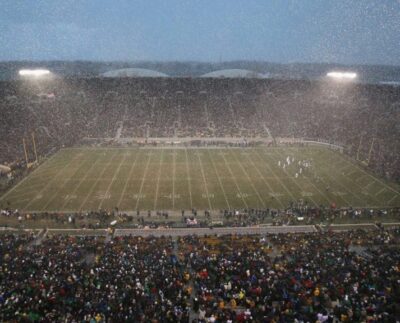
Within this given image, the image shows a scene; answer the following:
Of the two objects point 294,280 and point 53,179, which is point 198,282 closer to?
point 294,280

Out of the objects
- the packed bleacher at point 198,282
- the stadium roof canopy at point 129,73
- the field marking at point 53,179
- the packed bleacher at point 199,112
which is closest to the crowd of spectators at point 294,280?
the packed bleacher at point 198,282

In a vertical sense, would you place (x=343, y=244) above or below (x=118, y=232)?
above

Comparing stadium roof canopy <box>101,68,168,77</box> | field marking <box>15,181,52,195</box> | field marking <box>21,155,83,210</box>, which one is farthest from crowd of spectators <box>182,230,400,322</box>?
stadium roof canopy <box>101,68,168,77</box>

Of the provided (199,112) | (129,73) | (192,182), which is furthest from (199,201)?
(129,73)

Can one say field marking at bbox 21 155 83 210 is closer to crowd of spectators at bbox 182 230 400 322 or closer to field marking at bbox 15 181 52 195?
field marking at bbox 15 181 52 195

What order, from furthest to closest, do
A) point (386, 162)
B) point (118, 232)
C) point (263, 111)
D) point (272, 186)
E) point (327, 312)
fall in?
point (263, 111) → point (386, 162) → point (272, 186) → point (118, 232) → point (327, 312)

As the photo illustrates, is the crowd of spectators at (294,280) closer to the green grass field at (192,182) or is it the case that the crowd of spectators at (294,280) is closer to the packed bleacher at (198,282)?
the packed bleacher at (198,282)

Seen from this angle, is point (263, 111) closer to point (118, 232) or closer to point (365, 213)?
point (365, 213)

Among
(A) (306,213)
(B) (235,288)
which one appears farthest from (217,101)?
(B) (235,288)
